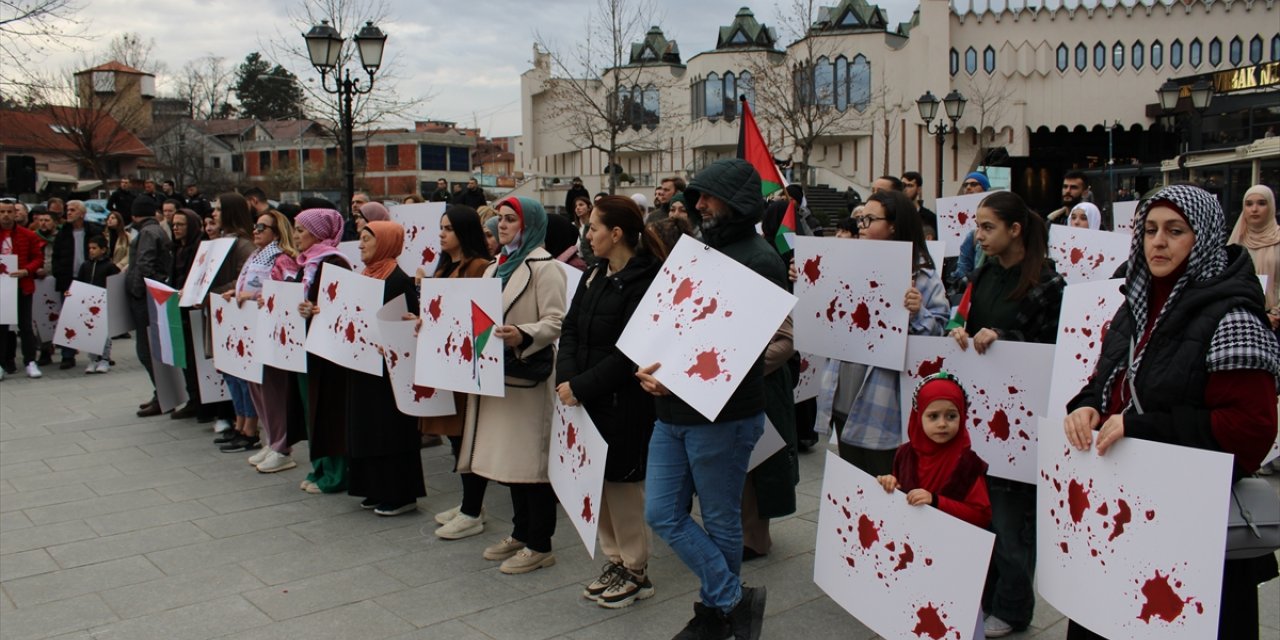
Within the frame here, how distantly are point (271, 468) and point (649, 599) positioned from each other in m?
4.10

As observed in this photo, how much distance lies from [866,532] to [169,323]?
7480 mm

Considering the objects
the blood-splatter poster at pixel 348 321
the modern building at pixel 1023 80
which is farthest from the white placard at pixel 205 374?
the modern building at pixel 1023 80

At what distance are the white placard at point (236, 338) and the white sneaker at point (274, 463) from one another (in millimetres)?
745

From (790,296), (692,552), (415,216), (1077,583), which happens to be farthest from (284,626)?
(415,216)

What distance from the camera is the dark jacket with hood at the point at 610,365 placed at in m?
4.75

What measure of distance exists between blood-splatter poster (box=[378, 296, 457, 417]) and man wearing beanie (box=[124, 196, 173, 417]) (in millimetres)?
4944

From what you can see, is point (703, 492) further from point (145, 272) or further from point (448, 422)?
point (145, 272)

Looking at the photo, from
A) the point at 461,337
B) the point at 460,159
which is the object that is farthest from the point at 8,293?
the point at 460,159

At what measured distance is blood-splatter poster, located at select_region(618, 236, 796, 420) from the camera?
4.00 metres

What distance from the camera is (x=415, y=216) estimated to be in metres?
9.18

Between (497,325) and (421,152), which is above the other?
(421,152)

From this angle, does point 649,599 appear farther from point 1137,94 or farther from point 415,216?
point 1137,94

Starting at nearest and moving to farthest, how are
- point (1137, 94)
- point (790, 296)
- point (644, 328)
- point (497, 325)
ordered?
point (790, 296)
point (644, 328)
point (497, 325)
point (1137, 94)

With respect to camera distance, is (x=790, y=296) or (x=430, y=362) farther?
(x=430, y=362)
